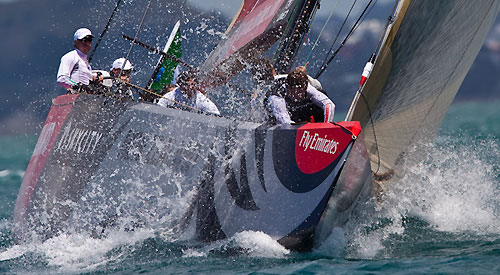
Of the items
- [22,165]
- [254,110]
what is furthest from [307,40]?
[22,165]

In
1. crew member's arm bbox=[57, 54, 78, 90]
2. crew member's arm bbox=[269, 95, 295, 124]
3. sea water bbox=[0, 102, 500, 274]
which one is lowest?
sea water bbox=[0, 102, 500, 274]

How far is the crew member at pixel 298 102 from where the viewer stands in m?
4.14

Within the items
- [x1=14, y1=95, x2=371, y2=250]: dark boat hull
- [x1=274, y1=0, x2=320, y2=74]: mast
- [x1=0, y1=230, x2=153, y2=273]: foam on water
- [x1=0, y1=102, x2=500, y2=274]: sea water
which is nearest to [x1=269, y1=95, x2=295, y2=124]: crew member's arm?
[x1=14, y1=95, x2=371, y2=250]: dark boat hull

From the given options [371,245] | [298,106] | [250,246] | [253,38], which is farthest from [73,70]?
[371,245]

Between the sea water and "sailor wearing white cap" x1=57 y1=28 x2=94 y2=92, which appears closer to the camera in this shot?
the sea water

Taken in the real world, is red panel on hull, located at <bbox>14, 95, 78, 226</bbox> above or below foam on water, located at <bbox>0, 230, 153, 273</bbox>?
above

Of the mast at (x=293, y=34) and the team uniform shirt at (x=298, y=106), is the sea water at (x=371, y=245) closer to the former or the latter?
the team uniform shirt at (x=298, y=106)

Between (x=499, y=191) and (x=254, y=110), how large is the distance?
189 centimetres

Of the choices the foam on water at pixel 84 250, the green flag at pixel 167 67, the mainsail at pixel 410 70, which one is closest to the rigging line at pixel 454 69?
the mainsail at pixel 410 70

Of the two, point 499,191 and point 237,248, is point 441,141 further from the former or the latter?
point 237,248

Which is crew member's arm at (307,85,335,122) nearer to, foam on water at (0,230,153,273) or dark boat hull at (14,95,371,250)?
dark boat hull at (14,95,371,250)

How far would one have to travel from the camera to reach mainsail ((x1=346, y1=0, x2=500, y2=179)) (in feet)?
15.0

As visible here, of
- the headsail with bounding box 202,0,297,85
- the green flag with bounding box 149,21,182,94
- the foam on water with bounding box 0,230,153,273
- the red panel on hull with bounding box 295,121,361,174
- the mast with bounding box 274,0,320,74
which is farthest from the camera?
the green flag with bounding box 149,21,182,94

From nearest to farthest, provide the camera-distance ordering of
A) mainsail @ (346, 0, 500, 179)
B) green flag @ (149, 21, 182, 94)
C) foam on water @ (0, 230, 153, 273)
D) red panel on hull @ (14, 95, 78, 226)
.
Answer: foam on water @ (0, 230, 153, 273), mainsail @ (346, 0, 500, 179), red panel on hull @ (14, 95, 78, 226), green flag @ (149, 21, 182, 94)
